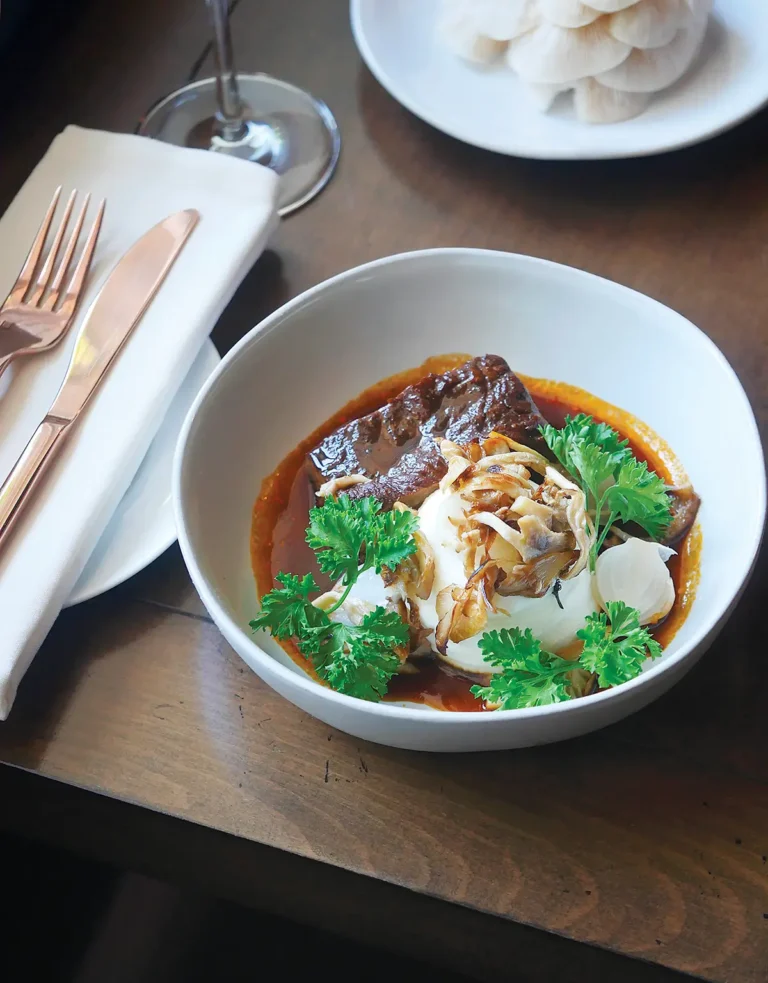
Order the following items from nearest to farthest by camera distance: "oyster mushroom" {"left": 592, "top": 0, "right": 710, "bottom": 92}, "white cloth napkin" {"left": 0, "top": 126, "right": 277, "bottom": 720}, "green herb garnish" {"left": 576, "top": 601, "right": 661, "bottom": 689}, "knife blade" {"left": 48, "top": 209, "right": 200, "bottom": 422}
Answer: "green herb garnish" {"left": 576, "top": 601, "right": 661, "bottom": 689}
"white cloth napkin" {"left": 0, "top": 126, "right": 277, "bottom": 720}
"knife blade" {"left": 48, "top": 209, "right": 200, "bottom": 422}
"oyster mushroom" {"left": 592, "top": 0, "right": 710, "bottom": 92}

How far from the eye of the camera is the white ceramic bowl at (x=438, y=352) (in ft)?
2.03

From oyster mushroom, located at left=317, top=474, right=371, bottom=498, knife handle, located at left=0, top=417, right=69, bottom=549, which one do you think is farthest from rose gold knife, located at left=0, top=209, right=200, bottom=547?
oyster mushroom, located at left=317, top=474, right=371, bottom=498

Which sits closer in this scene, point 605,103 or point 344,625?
point 344,625

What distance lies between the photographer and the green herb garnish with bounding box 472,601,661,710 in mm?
585

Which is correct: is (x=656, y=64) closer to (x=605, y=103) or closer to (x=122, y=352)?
(x=605, y=103)

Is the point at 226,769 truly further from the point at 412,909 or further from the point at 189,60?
the point at 189,60

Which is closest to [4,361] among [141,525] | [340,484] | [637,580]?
[141,525]

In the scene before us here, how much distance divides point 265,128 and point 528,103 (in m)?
0.29

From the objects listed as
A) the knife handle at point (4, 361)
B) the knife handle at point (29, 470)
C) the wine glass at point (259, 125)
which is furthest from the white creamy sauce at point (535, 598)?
the wine glass at point (259, 125)

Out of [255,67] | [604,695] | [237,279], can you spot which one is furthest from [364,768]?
[255,67]

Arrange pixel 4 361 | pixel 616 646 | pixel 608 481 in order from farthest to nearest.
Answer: pixel 4 361 → pixel 608 481 → pixel 616 646

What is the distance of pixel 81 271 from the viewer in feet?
2.90

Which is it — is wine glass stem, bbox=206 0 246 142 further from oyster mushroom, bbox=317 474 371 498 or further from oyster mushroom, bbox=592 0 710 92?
oyster mushroom, bbox=317 474 371 498

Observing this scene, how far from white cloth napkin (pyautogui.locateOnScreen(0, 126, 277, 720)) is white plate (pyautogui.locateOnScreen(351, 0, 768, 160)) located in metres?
0.21
